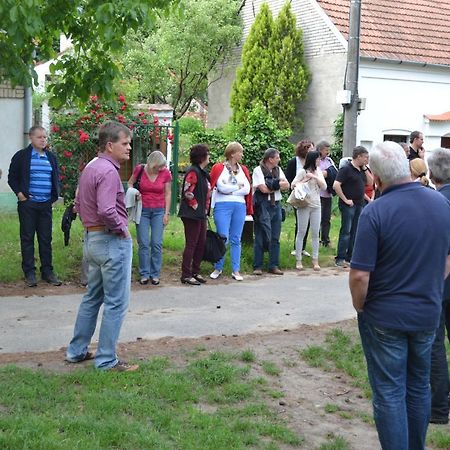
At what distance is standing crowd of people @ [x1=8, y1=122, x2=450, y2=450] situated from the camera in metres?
4.11

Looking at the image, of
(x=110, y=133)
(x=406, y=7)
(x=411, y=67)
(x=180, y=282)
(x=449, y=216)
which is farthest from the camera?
(x=406, y=7)

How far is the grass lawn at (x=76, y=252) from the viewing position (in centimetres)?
990

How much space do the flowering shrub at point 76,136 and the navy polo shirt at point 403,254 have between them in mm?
11264

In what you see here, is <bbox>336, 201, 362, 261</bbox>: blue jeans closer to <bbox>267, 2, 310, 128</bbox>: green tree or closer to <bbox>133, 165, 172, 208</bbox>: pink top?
<bbox>133, 165, 172, 208</bbox>: pink top

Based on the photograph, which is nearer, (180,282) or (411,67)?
(180,282)

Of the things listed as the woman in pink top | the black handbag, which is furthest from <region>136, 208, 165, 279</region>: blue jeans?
the black handbag

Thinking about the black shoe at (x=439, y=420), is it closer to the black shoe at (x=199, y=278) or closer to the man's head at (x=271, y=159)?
the black shoe at (x=199, y=278)

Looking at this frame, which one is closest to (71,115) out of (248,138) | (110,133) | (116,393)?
(248,138)

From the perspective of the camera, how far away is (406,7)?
22.4m

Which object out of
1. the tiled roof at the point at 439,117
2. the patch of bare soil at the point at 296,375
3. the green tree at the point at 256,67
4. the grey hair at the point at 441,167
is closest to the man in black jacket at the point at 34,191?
the patch of bare soil at the point at 296,375

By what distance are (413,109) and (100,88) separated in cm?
1450

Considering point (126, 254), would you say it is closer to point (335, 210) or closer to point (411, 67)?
point (335, 210)

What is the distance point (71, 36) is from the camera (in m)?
8.21

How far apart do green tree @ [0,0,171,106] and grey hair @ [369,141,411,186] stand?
133 inches
